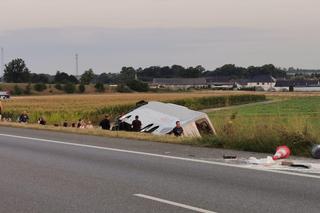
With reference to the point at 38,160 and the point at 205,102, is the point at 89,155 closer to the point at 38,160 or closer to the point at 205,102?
the point at 38,160

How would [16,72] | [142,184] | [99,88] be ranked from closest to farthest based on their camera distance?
[142,184], [99,88], [16,72]

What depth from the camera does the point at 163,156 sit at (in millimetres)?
12883

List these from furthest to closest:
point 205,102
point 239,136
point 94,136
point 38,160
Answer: point 205,102
point 94,136
point 239,136
point 38,160

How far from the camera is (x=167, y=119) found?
2823 cm

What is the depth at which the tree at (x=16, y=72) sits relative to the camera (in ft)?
595

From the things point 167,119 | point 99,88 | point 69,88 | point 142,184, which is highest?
point 142,184

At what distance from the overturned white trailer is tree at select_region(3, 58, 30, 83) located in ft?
516

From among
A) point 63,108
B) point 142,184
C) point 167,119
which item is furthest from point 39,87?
point 142,184

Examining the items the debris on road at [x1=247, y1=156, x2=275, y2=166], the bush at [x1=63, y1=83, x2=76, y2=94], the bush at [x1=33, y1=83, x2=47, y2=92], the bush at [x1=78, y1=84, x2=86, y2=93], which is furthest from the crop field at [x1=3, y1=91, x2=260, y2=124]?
the bush at [x1=78, y1=84, x2=86, y2=93]

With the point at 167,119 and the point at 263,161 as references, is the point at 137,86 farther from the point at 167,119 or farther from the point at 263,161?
the point at 263,161

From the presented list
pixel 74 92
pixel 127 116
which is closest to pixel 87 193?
pixel 127 116

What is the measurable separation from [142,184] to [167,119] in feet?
62.2

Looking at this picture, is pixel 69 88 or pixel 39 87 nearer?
pixel 39 87

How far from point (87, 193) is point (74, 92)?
14873 cm
